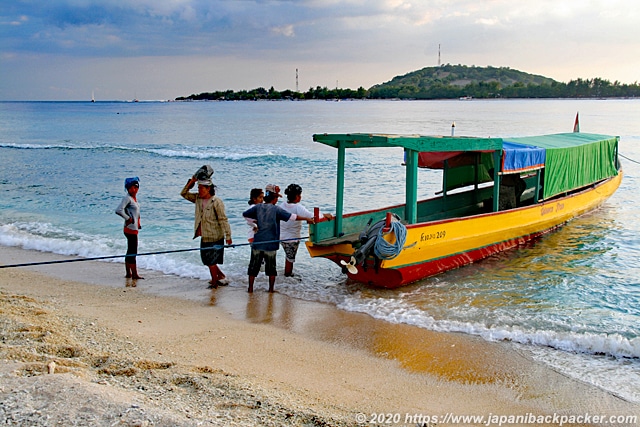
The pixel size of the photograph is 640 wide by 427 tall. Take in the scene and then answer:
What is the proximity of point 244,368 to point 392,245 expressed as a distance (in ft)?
10.4

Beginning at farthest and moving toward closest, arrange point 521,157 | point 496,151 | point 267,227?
point 521,157 → point 496,151 → point 267,227

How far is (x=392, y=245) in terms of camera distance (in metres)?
8.05

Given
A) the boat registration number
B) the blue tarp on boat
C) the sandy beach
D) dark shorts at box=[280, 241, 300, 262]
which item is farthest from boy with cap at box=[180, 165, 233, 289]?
the blue tarp on boat

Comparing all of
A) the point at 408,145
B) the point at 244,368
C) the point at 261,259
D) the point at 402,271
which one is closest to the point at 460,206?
the point at 402,271

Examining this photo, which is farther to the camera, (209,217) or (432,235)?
(432,235)

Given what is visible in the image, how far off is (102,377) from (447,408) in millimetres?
2973

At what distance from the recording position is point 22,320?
20.5ft

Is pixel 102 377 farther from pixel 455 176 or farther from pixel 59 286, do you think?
pixel 455 176

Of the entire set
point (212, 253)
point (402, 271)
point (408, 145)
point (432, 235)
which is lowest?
point (402, 271)

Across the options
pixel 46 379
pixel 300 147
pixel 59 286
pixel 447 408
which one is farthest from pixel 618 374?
pixel 300 147

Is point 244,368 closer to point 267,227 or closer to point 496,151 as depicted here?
point 267,227

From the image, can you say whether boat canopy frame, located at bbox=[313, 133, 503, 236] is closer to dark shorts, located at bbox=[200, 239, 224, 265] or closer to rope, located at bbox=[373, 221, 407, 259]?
rope, located at bbox=[373, 221, 407, 259]

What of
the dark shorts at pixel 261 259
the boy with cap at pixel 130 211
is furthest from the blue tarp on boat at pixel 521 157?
the boy with cap at pixel 130 211

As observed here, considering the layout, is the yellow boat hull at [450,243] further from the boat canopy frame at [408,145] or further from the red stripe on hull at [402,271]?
the boat canopy frame at [408,145]
